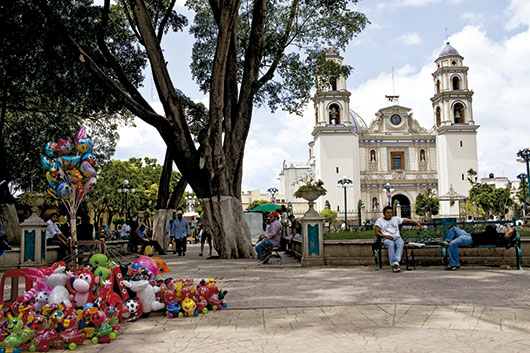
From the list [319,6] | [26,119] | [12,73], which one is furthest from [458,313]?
[26,119]

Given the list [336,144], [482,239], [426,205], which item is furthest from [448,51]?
[482,239]

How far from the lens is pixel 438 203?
2016 inches

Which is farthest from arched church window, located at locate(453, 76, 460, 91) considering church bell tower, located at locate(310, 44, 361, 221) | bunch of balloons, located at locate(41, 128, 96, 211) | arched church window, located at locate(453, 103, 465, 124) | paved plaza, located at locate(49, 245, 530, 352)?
bunch of balloons, located at locate(41, 128, 96, 211)

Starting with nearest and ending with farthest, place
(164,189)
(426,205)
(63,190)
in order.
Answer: (63,190)
(164,189)
(426,205)

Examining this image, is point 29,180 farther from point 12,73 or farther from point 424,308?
point 424,308

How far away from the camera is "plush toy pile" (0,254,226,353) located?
3.80m

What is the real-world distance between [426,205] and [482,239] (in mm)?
43432

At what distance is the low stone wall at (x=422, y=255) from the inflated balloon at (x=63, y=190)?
5.30 m

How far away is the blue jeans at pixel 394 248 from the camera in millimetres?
8484

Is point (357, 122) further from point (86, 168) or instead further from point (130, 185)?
point (86, 168)

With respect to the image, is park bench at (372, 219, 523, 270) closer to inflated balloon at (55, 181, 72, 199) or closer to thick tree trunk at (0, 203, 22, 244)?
inflated balloon at (55, 181, 72, 199)

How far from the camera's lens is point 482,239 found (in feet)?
28.4

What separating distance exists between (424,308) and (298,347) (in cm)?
195

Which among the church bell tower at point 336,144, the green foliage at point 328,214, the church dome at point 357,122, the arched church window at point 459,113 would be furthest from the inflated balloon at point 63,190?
the arched church window at point 459,113
